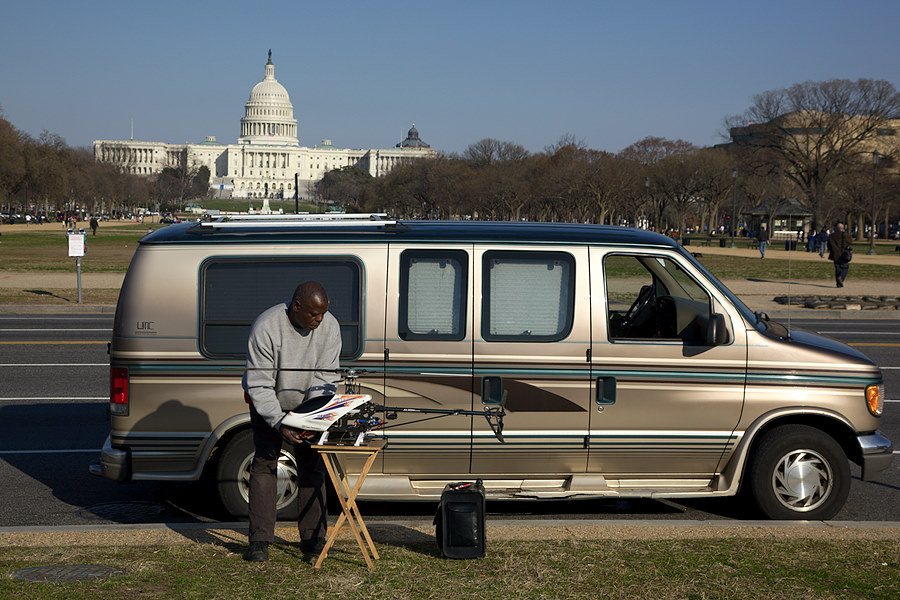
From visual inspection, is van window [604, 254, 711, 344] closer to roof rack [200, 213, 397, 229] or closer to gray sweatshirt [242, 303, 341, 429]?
roof rack [200, 213, 397, 229]

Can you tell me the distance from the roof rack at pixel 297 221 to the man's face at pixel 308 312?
1461 millimetres

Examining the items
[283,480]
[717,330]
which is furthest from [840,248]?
[283,480]

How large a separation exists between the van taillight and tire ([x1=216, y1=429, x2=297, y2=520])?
74cm

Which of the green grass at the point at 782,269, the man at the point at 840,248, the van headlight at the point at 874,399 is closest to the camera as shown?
the van headlight at the point at 874,399

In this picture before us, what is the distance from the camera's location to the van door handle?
6621 millimetres

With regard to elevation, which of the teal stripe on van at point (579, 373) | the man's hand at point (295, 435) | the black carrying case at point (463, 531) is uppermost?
the teal stripe on van at point (579, 373)

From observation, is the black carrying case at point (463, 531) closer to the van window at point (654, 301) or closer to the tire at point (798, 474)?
the van window at point (654, 301)

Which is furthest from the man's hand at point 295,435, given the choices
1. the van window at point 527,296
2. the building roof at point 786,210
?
the building roof at point 786,210

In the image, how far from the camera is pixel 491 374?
6.57m

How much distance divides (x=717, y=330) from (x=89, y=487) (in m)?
5.13

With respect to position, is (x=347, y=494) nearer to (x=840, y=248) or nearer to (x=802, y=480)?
(x=802, y=480)

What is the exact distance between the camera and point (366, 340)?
655cm

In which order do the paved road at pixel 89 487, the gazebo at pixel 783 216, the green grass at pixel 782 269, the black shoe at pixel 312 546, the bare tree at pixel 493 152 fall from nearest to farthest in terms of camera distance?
1. the black shoe at pixel 312 546
2. the paved road at pixel 89 487
3. the green grass at pixel 782 269
4. the gazebo at pixel 783 216
5. the bare tree at pixel 493 152

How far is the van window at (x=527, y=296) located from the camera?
6625 millimetres
